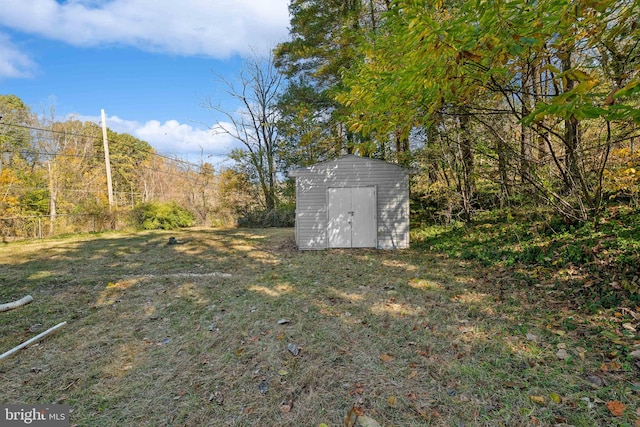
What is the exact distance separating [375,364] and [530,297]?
2.60 m

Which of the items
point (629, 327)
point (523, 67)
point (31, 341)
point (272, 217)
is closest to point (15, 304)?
point (31, 341)

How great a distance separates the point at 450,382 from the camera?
6.60ft

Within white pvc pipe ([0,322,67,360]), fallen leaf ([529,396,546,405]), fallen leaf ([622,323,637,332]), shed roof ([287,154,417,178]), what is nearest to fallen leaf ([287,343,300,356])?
fallen leaf ([529,396,546,405])

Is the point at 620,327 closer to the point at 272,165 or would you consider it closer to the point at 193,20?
the point at 193,20

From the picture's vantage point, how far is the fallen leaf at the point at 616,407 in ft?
5.32

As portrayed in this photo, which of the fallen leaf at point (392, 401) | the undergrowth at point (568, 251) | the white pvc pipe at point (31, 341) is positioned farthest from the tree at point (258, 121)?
the fallen leaf at point (392, 401)

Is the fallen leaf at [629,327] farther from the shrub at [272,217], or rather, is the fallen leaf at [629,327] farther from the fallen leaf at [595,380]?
the shrub at [272,217]

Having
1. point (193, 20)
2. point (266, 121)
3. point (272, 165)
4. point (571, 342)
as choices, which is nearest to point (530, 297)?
point (571, 342)

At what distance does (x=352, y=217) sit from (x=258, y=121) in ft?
35.8

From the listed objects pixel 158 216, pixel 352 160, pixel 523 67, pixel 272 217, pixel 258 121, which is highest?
pixel 258 121

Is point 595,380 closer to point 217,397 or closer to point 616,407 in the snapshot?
point 616,407

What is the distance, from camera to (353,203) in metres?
7.61

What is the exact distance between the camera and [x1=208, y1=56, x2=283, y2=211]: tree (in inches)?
606

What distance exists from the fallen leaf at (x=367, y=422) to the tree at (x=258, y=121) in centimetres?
1387
